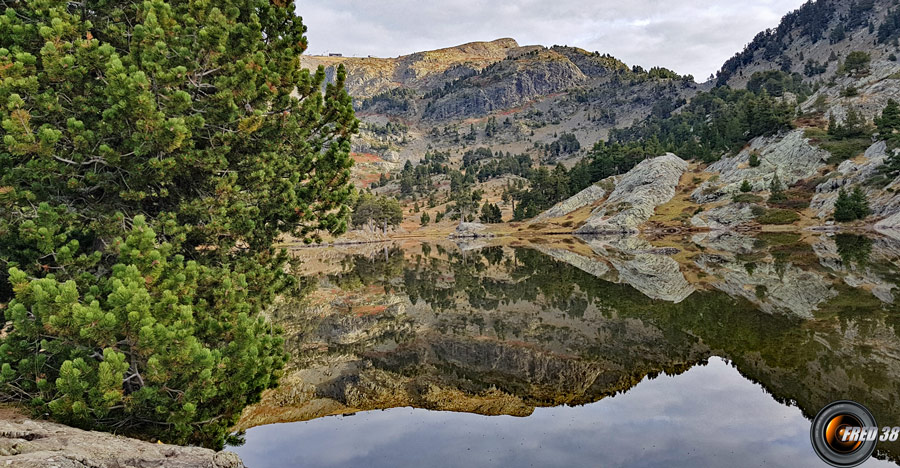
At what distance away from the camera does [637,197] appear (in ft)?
321

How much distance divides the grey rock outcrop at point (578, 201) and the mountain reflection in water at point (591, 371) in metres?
78.6

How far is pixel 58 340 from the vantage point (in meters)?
8.35

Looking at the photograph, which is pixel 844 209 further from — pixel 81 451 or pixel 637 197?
pixel 81 451

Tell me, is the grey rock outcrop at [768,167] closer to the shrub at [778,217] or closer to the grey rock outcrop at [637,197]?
the grey rock outcrop at [637,197]

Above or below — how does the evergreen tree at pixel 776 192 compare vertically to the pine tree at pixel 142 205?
above

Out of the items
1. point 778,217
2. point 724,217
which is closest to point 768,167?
point 724,217

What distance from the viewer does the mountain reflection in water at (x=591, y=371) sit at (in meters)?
10.8

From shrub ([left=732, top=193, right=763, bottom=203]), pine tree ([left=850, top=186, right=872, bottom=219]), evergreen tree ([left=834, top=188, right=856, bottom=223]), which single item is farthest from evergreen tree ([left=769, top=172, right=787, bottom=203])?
pine tree ([left=850, top=186, right=872, bottom=219])

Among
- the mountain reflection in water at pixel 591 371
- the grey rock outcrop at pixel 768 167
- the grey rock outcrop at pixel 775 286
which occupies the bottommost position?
the mountain reflection in water at pixel 591 371

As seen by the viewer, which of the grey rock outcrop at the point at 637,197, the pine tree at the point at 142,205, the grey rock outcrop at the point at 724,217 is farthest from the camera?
the grey rock outcrop at the point at 637,197

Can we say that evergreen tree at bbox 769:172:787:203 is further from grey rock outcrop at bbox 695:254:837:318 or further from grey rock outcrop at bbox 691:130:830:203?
grey rock outcrop at bbox 695:254:837:318

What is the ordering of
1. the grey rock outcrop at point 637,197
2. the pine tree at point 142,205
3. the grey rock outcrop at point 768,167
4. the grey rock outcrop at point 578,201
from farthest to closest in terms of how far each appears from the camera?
the grey rock outcrop at point 578,201
the grey rock outcrop at point 637,197
the grey rock outcrop at point 768,167
the pine tree at point 142,205

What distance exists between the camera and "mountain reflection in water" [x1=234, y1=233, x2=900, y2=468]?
1079 cm

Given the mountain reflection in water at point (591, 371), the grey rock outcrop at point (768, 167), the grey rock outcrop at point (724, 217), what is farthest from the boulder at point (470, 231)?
the mountain reflection in water at point (591, 371)
